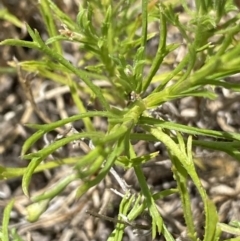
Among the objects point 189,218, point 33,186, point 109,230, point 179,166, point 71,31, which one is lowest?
point 109,230

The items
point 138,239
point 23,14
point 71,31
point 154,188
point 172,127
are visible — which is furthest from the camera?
point 23,14

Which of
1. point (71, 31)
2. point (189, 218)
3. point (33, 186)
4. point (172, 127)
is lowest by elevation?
point (33, 186)

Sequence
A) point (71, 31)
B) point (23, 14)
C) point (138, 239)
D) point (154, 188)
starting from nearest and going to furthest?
1. point (71, 31)
2. point (138, 239)
3. point (154, 188)
4. point (23, 14)

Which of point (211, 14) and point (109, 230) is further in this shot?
point (109, 230)

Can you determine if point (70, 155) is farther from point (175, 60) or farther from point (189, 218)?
point (189, 218)

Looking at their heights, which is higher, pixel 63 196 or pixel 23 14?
pixel 23 14

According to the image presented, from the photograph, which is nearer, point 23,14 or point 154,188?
point 154,188

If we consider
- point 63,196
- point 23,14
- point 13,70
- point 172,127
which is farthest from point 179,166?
point 23,14

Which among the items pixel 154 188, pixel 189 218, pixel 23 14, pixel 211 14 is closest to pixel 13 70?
pixel 23 14

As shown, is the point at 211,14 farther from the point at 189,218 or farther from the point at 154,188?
the point at 154,188
